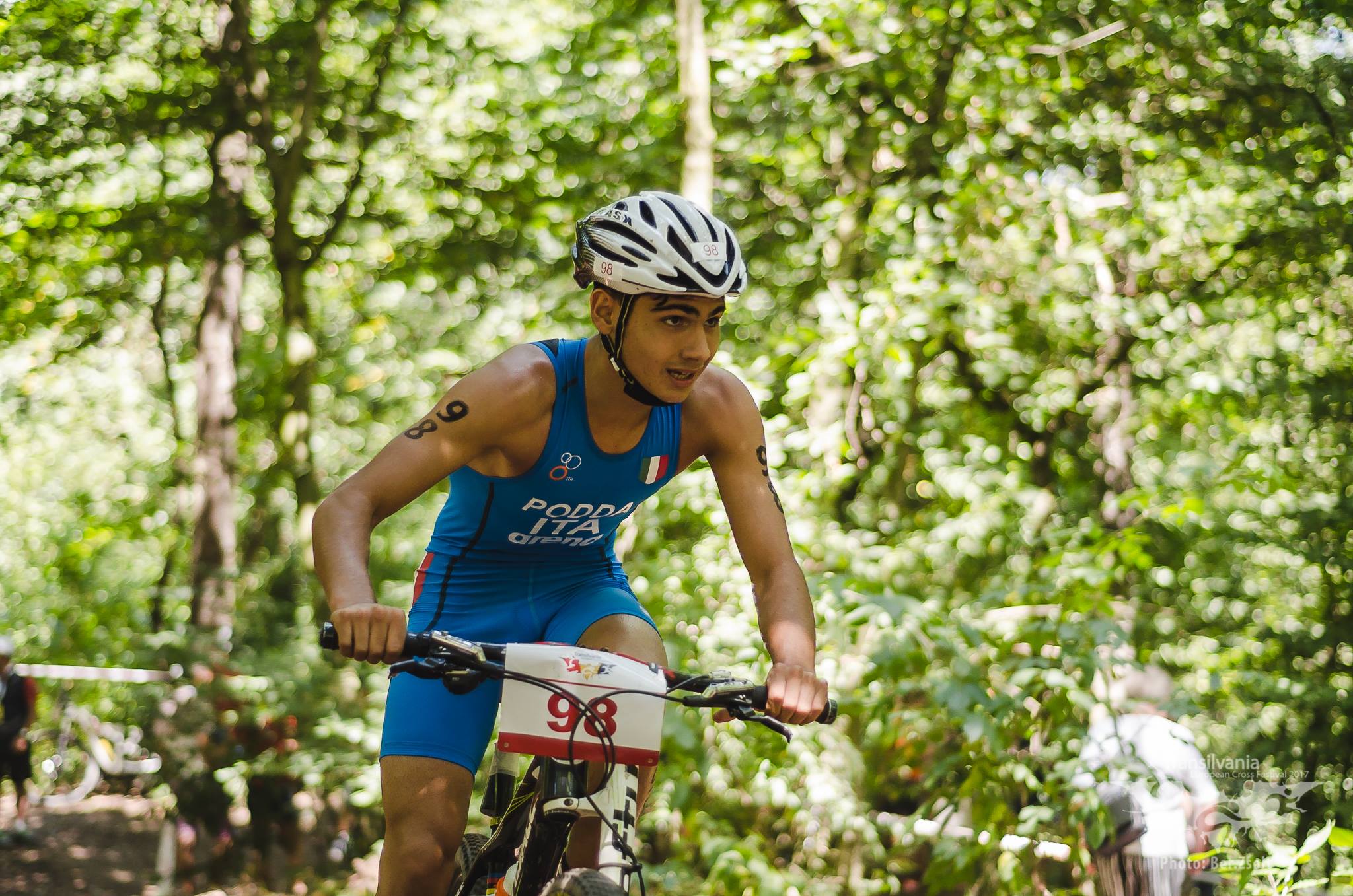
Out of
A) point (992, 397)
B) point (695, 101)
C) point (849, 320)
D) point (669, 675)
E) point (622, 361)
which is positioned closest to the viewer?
point (669, 675)

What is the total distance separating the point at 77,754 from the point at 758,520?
1475 cm

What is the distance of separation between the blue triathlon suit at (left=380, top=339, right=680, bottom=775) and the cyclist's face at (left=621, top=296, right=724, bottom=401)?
0.21m

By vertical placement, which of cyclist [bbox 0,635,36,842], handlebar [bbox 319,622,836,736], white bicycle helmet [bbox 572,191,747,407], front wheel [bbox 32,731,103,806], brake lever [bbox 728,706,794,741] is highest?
Result: white bicycle helmet [bbox 572,191,747,407]

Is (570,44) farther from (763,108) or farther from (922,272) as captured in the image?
(922,272)

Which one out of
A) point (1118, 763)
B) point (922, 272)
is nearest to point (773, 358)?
point (922, 272)

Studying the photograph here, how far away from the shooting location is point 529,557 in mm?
2980

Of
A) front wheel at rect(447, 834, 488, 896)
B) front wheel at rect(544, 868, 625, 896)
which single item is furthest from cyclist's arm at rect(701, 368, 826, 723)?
front wheel at rect(447, 834, 488, 896)

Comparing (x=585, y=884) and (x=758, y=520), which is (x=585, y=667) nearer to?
(x=585, y=884)

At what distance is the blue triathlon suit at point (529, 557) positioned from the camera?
8.84 ft

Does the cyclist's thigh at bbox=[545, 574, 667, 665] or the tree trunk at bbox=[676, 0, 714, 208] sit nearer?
the cyclist's thigh at bbox=[545, 574, 667, 665]

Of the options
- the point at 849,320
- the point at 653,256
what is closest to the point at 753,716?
the point at 653,256

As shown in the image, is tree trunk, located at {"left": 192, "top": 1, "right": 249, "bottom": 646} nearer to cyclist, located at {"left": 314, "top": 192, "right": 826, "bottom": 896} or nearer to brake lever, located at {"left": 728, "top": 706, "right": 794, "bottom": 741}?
cyclist, located at {"left": 314, "top": 192, "right": 826, "bottom": 896}

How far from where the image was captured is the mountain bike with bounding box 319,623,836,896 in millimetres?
2176

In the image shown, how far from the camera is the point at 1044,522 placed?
7.86 meters
